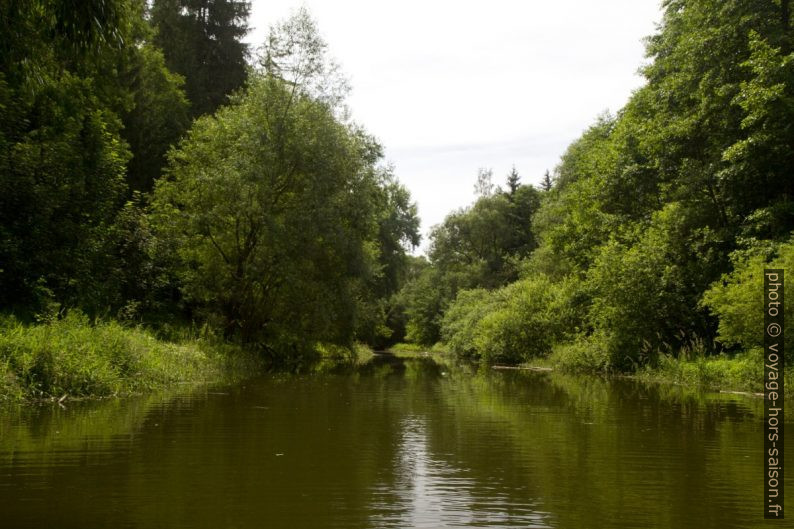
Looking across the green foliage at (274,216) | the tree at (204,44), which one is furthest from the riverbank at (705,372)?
the tree at (204,44)

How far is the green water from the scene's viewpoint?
529 cm

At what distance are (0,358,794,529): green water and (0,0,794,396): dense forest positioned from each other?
15.7 feet

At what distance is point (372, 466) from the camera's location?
287 inches

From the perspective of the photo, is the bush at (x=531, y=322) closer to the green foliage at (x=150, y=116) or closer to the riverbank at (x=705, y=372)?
the riverbank at (x=705, y=372)

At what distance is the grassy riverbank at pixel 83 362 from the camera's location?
468 inches

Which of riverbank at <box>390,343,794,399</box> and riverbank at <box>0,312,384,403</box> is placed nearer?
riverbank at <box>0,312,384,403</box>

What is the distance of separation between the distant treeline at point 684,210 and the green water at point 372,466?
27.0 ft

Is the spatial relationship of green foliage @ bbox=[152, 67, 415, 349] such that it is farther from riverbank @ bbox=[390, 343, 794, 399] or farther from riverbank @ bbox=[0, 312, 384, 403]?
riverbank @ bbox=[390, 343, 794, 399]

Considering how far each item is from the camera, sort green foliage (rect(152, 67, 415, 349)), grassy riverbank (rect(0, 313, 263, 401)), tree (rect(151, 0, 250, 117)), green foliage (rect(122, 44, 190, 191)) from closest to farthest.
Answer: grassy riverbank (rect(0, 313, 263, 401))
green foliage (rect(152, 67, 415, 349))
green foliage (rect(122, 44, 190, 191))
tree (rect(151, 0, 250, 117))

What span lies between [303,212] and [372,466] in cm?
1626

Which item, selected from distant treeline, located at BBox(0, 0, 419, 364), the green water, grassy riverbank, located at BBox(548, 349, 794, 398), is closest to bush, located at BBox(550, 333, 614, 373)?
grassy riverbank, located at BBox(548, 349, 794, 398)

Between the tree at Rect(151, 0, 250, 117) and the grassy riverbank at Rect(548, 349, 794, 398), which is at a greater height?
the tree at Rect(151, 0, 250, 117)

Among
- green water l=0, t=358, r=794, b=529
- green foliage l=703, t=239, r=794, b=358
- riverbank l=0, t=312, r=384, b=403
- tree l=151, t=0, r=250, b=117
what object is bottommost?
green water l=0, t=358, r=794, b=529

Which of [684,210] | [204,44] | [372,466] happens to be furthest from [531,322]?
[372,466]
